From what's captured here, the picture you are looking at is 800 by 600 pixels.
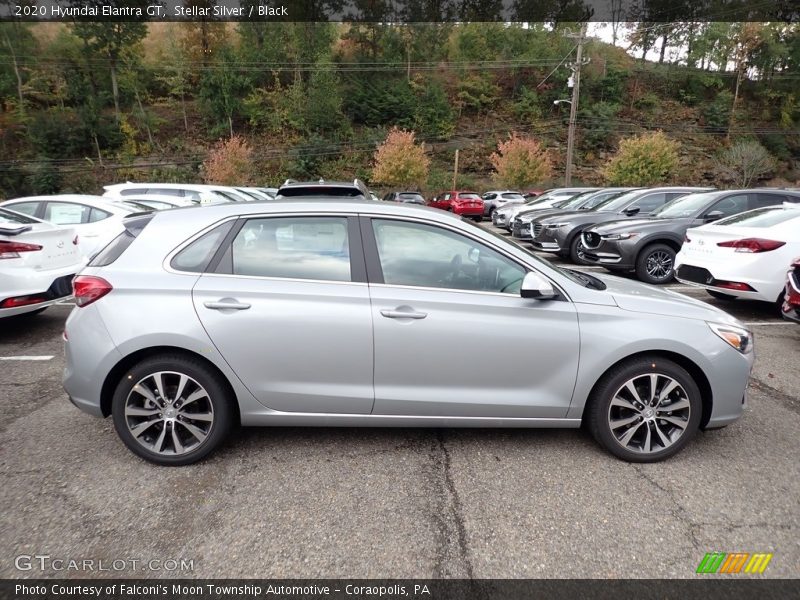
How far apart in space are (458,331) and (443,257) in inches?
19.2

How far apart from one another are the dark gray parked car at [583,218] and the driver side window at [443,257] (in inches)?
294

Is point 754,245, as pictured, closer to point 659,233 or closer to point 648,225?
point 659,233

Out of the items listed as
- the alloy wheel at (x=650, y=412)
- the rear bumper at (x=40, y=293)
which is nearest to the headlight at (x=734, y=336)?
the alloy wheel at (x=650, y=412)

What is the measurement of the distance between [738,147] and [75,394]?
178 ft

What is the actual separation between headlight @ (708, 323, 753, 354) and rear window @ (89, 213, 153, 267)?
369 cm

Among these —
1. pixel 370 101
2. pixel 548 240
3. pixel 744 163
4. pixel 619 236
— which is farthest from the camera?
pixel 370 101

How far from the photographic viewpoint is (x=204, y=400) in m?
2.88

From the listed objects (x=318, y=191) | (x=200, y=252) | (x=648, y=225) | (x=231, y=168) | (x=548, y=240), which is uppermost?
(x=231, y=168)

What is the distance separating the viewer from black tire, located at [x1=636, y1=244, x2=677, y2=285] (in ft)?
27.1

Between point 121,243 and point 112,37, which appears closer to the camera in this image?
point 121,243


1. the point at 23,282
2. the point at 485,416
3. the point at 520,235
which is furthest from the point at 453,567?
the point at 520,235

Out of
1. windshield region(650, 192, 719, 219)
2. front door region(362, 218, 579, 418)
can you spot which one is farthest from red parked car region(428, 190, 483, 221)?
front door region(362, 218, 579, 418)

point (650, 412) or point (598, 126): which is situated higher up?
point (598, 126)

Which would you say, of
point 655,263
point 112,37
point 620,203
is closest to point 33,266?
point 655,263
